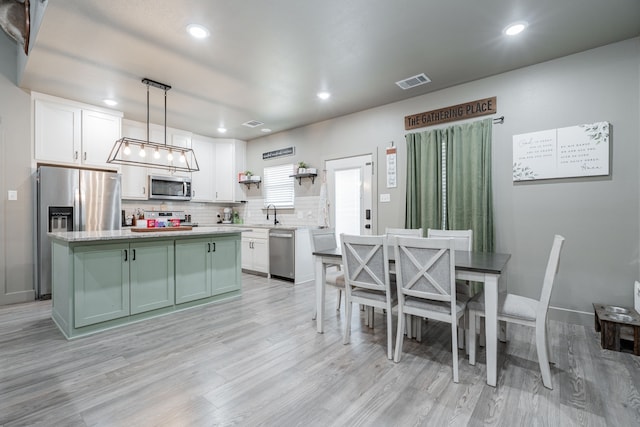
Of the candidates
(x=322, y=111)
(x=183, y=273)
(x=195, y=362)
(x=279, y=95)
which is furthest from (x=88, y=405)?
(x=322, y=111)

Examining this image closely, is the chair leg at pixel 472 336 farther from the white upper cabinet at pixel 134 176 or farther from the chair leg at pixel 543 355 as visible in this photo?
the white upper cabinet at pixel 134 176

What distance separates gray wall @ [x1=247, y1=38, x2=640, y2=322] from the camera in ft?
9.48

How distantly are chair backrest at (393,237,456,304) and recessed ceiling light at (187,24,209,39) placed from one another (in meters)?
2.47

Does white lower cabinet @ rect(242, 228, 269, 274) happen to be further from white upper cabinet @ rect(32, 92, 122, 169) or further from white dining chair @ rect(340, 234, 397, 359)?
white dining chair @ rect(340, 234, 397, 359)

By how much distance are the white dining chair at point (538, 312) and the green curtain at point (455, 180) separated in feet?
4.82

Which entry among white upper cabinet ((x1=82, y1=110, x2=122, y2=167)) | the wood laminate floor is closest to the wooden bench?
the wood laminate floor

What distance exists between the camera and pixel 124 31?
2.71m

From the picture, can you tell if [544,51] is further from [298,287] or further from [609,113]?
[298,287]

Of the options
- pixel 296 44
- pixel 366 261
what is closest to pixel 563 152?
pixel 366 261

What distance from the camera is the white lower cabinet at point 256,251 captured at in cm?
534

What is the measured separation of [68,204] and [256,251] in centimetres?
278

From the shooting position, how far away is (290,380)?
2080 millimetres

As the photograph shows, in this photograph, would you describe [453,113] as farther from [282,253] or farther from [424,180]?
[282,253]

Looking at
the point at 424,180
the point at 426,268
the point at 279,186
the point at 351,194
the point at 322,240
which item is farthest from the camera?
the point at 279,186
